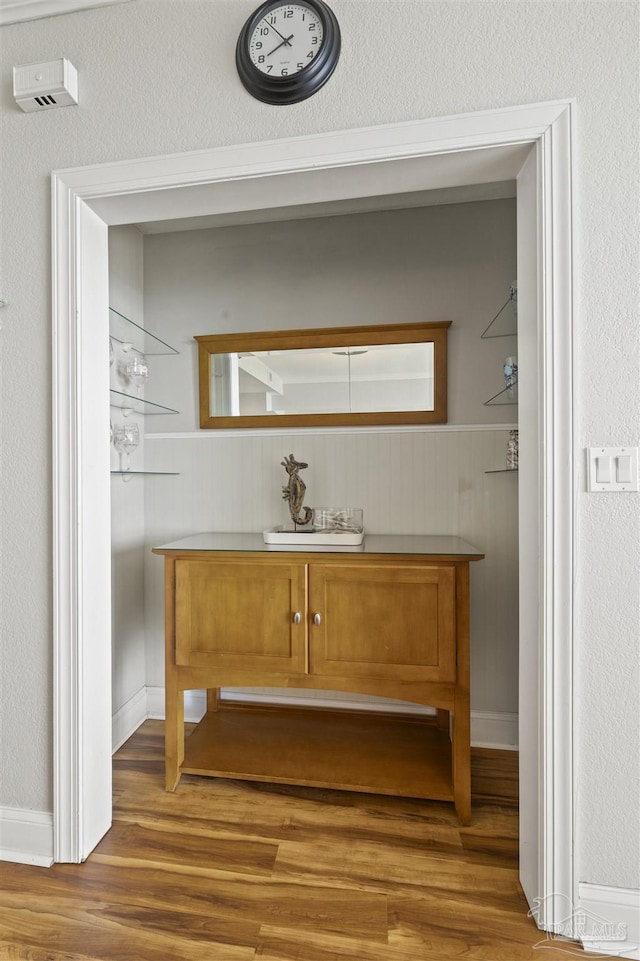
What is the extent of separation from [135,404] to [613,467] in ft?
6.81

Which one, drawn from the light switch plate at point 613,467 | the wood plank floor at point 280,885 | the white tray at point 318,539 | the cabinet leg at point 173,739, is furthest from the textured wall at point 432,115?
the white tray at point 318,539

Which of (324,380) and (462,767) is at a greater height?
(324,380)

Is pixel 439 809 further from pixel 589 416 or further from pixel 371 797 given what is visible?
pixel 589 416

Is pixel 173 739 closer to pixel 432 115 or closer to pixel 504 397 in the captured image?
pixel 504 397

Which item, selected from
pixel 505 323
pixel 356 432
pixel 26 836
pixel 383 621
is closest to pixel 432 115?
pixel 505 323

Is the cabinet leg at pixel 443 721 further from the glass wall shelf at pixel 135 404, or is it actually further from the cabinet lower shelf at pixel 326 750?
the glass wall shelf at pixel 135 404

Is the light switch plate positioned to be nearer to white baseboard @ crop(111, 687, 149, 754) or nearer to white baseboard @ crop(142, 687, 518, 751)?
white baseboard @ crop(142, 687, 518, 751)

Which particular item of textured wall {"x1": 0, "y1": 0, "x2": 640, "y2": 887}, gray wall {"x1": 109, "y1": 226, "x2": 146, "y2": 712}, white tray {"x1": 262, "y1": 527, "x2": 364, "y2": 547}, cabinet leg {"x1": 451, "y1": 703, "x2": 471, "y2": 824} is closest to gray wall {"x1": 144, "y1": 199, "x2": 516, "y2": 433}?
gray wall {"x1": 109, "y1": 226, "x2": 146, "y2": 712}

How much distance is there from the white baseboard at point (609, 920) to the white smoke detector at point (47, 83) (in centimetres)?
273

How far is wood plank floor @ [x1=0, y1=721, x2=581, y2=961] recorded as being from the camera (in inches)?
48.0

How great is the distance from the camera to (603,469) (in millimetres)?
1210

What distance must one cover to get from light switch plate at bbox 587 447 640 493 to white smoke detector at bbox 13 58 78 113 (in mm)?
1875

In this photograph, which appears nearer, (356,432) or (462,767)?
(462,767)

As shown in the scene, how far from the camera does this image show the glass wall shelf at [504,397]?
193 centimetres
